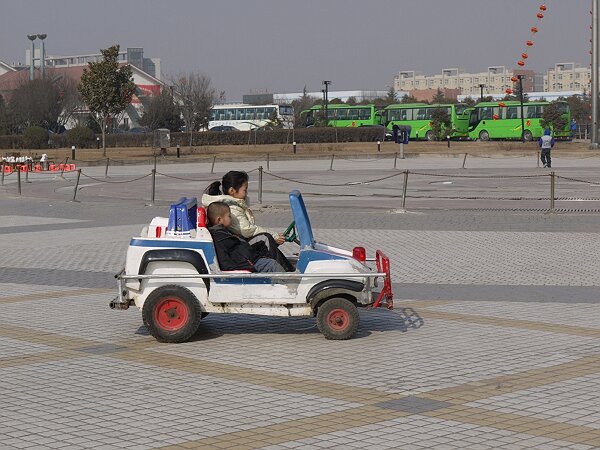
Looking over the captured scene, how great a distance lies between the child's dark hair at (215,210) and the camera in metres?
9.32

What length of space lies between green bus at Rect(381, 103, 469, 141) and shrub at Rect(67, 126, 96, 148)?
874 inches

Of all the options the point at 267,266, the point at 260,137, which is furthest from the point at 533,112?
the point at 267,266

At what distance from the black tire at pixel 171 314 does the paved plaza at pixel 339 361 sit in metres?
0.12

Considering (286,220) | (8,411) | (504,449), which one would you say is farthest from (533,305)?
(286,220)

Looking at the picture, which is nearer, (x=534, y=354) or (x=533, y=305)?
(x=534, y=354)

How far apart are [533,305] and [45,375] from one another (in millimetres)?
5111

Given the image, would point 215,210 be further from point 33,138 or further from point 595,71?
point 33,138

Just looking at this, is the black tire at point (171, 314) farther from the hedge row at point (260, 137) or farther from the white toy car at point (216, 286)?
the hedge row at point (260, 137)

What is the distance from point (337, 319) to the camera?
29.5 feet

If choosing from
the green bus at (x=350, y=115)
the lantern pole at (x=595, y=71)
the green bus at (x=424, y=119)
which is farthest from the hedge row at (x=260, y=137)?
the lantern pole at (x=595, y=71)

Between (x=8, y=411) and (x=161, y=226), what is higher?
(x=161, y=226)

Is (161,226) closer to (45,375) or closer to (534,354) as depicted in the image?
(45,375)

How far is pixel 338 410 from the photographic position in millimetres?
6621

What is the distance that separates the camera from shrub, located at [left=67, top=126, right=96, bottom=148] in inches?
2670
